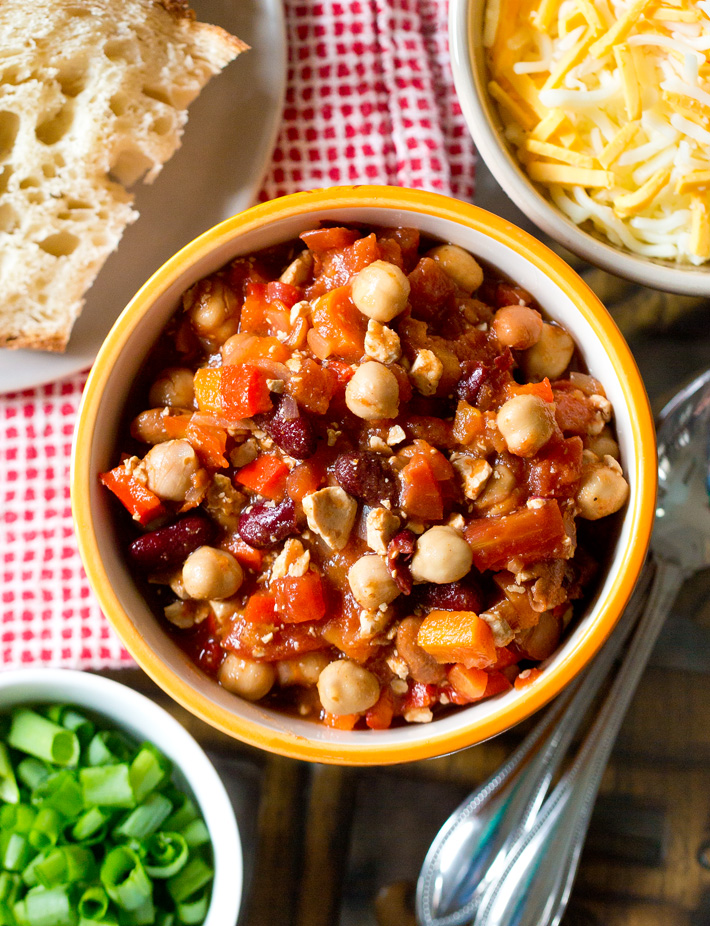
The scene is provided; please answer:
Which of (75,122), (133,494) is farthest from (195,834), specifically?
(75,122)

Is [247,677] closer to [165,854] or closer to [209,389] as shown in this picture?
[209,389]

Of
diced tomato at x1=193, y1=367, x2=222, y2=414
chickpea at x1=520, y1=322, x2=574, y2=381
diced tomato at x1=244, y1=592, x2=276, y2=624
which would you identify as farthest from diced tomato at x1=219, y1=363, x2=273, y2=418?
chickpea at x1=520, y1=322, x2=574, y2=381

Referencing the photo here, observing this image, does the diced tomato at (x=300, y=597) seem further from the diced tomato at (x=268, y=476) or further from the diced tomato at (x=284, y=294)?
the diced tomato at (x=284, y=294)

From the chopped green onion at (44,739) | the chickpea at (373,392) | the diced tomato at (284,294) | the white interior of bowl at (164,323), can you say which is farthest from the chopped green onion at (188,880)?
the diced tomato at (284,294)

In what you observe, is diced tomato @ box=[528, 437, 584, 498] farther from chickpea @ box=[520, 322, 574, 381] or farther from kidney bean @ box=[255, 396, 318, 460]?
kidney bean @ box=[255, 396, 318, 460]

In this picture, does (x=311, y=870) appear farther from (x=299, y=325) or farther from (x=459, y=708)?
(x=299, y=325)

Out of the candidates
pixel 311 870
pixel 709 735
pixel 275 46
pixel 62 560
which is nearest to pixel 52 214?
pixel 275 46
